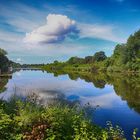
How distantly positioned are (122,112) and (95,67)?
126133 millimetres

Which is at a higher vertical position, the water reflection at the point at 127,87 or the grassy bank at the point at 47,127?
the grassy bank at the point at 47,127

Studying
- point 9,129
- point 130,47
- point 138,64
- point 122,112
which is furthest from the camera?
point 130,47

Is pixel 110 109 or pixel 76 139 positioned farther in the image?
pixel 110 109

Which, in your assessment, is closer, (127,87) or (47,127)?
(47,127)

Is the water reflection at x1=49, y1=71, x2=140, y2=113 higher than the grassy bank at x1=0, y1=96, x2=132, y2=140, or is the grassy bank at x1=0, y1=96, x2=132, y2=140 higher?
the grassy bank at x1=0, y1=96, x2=132, y2=140

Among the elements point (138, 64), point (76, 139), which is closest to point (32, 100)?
point (76, 139)

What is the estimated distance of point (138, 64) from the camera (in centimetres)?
10550

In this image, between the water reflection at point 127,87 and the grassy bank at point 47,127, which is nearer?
the grassy bank at point 47,127

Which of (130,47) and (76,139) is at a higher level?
(130,47)

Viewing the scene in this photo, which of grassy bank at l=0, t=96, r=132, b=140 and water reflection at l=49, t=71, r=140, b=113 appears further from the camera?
water reflection at l=49, t=71, r=140, b=113

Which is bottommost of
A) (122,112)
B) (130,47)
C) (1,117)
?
(122,112)

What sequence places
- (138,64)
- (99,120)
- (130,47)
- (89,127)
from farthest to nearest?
(130,47) < (138,64) < (99,120) < (89,127)

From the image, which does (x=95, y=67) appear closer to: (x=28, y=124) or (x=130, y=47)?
(x=130, y=47)

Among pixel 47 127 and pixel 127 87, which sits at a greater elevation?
pixel 47 127
